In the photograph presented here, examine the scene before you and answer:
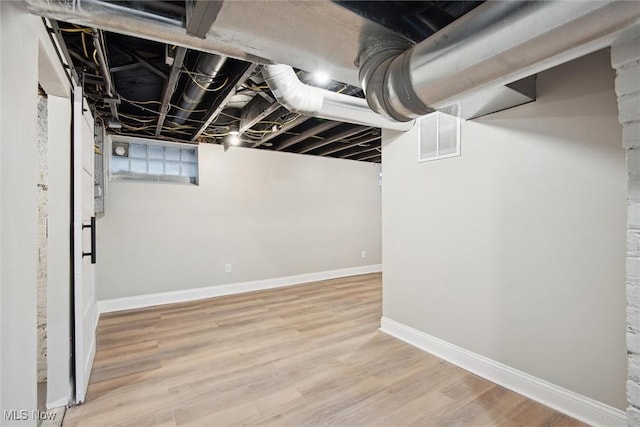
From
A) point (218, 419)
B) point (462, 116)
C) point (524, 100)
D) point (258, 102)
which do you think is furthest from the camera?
point (258, 102)

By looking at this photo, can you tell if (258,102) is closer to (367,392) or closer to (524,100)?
(524,100)

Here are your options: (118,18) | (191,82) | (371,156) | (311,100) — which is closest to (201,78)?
(191,82)

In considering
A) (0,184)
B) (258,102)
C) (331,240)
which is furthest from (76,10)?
(331,240)


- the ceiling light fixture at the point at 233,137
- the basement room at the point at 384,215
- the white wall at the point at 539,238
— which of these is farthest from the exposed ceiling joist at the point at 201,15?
the ceiling light fixture at the point at 233,137

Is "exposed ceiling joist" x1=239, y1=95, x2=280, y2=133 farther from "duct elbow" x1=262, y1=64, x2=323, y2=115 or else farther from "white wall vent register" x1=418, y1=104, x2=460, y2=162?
"white wall vent register" x1=418, y1=104, x2=460, y2=162

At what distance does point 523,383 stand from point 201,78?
3.11 metres

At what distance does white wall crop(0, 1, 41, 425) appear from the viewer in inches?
37.0

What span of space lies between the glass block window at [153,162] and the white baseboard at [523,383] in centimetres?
359

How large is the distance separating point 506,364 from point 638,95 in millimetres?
1798

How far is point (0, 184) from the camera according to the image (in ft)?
2.97

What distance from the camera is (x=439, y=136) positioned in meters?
2.62

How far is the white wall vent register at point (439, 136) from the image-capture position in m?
2.48

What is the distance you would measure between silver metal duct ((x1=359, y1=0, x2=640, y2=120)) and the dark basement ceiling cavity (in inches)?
9.1

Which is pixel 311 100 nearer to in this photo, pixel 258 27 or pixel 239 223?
pixel 258 27
